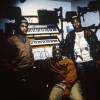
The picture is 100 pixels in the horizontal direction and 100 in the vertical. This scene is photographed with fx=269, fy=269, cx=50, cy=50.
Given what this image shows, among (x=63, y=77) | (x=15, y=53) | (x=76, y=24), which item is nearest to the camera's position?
(x=15, y=53)

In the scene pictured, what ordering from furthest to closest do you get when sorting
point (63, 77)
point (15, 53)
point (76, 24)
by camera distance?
point (76, 24) → point (63, 77) → point (15, 53)

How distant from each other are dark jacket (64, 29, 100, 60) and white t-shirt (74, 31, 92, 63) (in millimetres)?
67

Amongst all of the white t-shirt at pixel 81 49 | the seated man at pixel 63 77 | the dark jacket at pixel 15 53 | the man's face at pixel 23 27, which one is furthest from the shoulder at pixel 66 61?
the man's face at pixel 23 27

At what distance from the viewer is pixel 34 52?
15.9 feet

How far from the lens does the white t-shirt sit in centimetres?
527

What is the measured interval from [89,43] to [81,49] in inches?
8.3

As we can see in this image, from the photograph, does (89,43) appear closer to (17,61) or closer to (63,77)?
(63,77)

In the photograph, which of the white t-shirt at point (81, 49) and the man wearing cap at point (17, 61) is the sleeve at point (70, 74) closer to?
the white t-shirt at point (81, 49)

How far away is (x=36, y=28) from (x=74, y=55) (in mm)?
936

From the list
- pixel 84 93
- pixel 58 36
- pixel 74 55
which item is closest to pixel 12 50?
pixel 58 36

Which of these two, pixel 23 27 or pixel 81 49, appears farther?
pixel 81 49

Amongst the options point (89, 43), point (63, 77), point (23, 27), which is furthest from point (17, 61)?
point (89, 43)

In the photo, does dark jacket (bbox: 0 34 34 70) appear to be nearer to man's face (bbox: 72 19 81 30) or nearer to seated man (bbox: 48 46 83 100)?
seated man (bbox: 48 46 83 100)

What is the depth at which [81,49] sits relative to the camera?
5.29 meters
